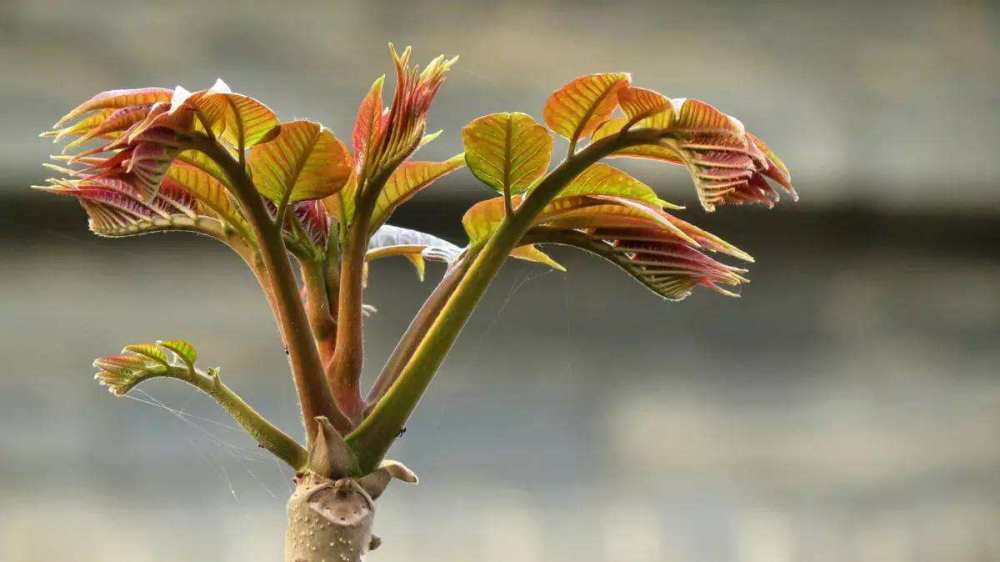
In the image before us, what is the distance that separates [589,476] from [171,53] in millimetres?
736

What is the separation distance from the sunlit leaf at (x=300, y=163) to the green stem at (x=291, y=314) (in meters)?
0.02

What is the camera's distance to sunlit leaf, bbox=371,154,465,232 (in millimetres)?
539

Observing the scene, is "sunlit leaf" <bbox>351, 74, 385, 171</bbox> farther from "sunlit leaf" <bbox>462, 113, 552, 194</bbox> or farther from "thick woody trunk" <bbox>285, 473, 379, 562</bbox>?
"thick woody trunk" <bbox>285, 473, 379, 562</bbox>

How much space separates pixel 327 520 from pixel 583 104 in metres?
0.23

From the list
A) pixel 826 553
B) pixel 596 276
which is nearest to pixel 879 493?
pixel 826 553

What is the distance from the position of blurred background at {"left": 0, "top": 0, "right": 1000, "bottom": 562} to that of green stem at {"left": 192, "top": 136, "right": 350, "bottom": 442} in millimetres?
689

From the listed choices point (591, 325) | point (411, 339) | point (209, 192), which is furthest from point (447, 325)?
point (591, 325)

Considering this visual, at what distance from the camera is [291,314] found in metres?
0.47

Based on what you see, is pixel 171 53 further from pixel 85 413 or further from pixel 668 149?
pixel 668 149

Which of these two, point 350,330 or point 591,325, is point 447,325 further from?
point 591,325

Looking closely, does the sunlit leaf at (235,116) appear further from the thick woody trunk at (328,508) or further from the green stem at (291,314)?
the thick woody trunk at (328,508)

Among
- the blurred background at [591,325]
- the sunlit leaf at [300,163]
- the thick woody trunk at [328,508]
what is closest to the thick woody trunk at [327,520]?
the thick woody trunk at [328,508]

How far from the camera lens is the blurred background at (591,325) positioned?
116 centimetres

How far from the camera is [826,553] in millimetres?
1225
